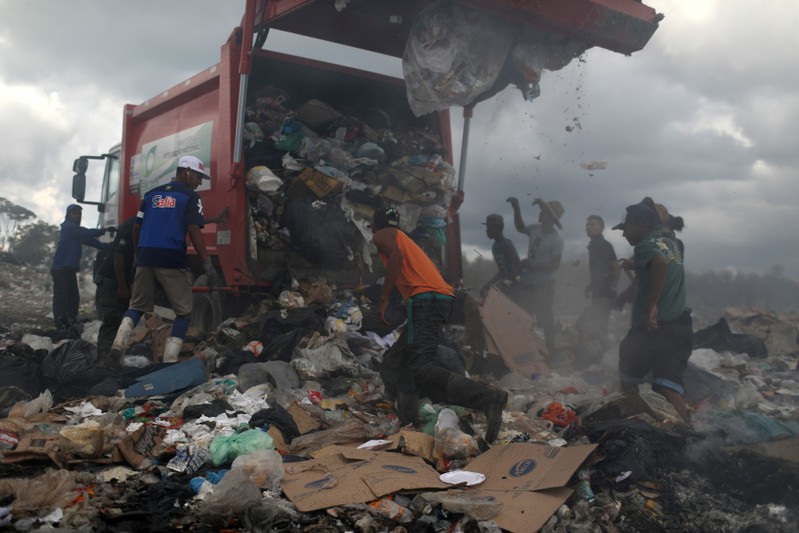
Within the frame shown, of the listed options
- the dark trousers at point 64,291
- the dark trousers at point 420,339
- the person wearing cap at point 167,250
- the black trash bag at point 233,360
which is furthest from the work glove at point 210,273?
the dark trousers at point 64,291

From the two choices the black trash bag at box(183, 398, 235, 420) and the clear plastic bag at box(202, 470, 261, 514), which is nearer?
the clear plastic bag at box(202, 470, 261, 514)

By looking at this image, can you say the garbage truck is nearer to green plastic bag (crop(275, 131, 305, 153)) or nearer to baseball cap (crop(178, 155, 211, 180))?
green plastic bag (crop(275, 131, 305, 153))

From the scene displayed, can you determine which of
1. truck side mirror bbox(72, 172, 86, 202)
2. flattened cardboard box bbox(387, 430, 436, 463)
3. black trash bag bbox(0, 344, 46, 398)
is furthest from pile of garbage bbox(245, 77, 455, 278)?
truck side mirror bbox(72, 172, 86, 202)

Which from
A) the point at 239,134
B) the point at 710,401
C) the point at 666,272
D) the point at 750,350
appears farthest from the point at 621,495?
the point at 750,350

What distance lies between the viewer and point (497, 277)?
6.92 m

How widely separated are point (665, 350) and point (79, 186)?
7.04 metres

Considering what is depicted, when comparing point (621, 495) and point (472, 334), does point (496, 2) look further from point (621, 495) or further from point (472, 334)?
point (621, 495)

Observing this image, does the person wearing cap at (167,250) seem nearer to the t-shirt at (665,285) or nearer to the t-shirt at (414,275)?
the t-shirt at (414,275)

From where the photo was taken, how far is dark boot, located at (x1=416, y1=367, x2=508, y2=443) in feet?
11.2

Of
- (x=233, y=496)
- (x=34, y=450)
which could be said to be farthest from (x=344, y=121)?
(x=233, y=496)

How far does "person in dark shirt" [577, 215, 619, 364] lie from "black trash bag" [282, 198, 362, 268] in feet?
9.80

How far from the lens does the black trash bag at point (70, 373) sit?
409 cm

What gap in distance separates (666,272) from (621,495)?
1.83 m

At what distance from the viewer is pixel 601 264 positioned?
6836 millimetres
